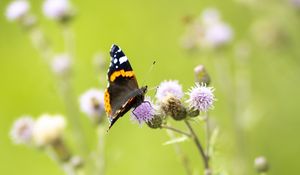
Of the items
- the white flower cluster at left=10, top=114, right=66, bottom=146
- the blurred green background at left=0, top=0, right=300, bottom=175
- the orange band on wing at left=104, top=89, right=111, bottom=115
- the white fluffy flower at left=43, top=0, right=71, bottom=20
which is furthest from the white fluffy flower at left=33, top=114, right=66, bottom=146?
the orange band on wing at left=104, top=89, right=111, bottom=115

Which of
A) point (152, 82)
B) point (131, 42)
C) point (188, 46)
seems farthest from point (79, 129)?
point (131, 42)

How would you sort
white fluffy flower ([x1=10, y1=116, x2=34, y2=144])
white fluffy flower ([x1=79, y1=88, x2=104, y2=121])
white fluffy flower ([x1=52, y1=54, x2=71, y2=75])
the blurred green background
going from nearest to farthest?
white fluffy flower ([x1=79, y1=88, x2=104, y2=121])
white fluffy flower ([x1=10, y1=116, x2=34, y2=144])
white fluffy flower ([x1=52, y1=54, x2=71, y2=75])
the blurred green background

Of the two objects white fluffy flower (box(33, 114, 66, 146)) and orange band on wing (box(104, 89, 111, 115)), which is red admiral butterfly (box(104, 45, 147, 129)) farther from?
white fluffy flower (box(33, 114, 66, 146))

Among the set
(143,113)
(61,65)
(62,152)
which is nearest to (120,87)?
(143,113)

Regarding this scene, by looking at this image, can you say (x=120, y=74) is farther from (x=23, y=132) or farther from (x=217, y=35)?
(x=217, y=35)

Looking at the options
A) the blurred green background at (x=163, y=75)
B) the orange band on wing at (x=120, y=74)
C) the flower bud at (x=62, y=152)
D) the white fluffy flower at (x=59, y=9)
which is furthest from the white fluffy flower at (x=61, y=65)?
the orange band on wing at (x=120, y=74)

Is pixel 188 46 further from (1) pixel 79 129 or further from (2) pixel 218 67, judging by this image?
(1) pixel 79 129

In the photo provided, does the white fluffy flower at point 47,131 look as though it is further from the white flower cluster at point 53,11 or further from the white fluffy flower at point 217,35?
the white fluffy flower at point 217,35

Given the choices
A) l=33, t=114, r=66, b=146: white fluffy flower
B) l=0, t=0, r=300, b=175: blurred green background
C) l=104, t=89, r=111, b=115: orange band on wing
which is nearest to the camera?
l=104, t=89, r=111, b=115: orange band on wing
